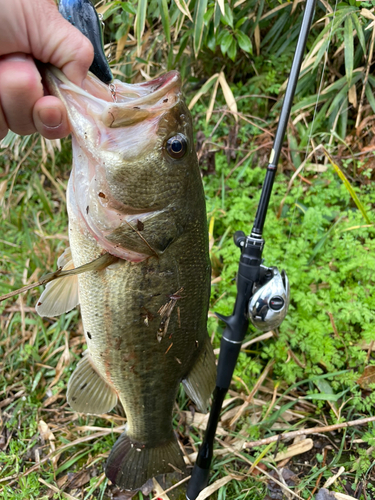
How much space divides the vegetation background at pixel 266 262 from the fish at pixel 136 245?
0.96 meters

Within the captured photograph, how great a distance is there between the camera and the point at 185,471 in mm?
2211

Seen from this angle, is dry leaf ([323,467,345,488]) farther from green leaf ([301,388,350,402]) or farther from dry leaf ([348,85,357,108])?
dry leaf ([348,85,357,108])

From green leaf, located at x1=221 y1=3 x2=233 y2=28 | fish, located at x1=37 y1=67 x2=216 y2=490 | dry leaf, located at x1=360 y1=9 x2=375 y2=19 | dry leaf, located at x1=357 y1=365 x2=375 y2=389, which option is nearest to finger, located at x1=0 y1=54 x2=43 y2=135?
Answer: fish, located at x1=37 y1=67 x2=216 y2=490

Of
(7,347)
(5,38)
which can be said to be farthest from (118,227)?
(7,347)

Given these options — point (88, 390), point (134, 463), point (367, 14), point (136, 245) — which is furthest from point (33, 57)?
point (367, 14)

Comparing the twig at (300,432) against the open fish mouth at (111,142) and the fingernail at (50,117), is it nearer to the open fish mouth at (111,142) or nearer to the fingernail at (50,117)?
the open fish mouth at (111,142)

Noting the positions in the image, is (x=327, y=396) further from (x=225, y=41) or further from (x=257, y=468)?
(x=225, y=41)

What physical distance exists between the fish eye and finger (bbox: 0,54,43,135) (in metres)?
0.44

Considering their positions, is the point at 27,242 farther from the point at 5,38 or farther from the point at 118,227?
the point at 5,38

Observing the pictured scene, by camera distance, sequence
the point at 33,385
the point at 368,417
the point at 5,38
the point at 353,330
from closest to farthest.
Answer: the point at 5,38, the point at 368,417, the point at 353,330, the point at 33,385

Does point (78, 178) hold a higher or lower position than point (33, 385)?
higher

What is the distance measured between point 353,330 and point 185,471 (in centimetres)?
141

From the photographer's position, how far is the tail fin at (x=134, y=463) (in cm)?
175

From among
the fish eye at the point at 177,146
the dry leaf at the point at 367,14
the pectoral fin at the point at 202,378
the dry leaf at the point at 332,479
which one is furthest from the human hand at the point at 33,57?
the dry leaf at the point at 367,14
